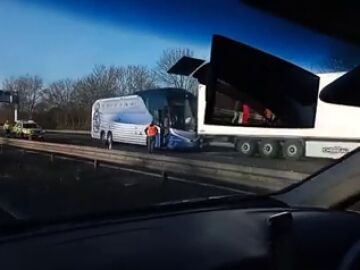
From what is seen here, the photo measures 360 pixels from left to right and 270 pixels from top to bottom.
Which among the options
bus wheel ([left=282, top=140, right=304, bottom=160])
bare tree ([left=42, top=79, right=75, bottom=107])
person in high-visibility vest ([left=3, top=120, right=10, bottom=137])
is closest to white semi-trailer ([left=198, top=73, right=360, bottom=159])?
bus wheel ([left=282, top=140, right=304, bottom=160])

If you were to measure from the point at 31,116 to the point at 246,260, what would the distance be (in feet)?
2.38

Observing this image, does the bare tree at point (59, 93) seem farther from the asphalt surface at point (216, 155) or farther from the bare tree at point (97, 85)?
the asphalt surface at point (216, 155)

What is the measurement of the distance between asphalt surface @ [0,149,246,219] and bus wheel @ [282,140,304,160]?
230 millimetres

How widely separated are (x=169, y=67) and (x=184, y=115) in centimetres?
18

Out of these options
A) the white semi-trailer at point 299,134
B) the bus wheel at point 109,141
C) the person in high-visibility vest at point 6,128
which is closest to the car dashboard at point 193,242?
the white semi-trailer at point 299,134

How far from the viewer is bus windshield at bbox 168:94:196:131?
1979mm

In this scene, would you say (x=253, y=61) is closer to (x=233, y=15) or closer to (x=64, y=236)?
(x=233, y=15)

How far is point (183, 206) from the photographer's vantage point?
2.02 m

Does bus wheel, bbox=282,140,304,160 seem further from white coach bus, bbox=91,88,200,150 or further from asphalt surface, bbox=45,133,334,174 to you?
Answer: white coach bus, bbox=91,88,200,150

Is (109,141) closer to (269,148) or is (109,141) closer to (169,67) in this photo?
(169,67)

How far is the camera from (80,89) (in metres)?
1.83

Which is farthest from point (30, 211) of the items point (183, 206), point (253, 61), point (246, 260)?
point (253, 61)

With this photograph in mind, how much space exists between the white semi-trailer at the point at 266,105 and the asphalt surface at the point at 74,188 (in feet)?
0.72

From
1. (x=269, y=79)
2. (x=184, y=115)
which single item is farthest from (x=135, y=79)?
(x=269, y=79)
